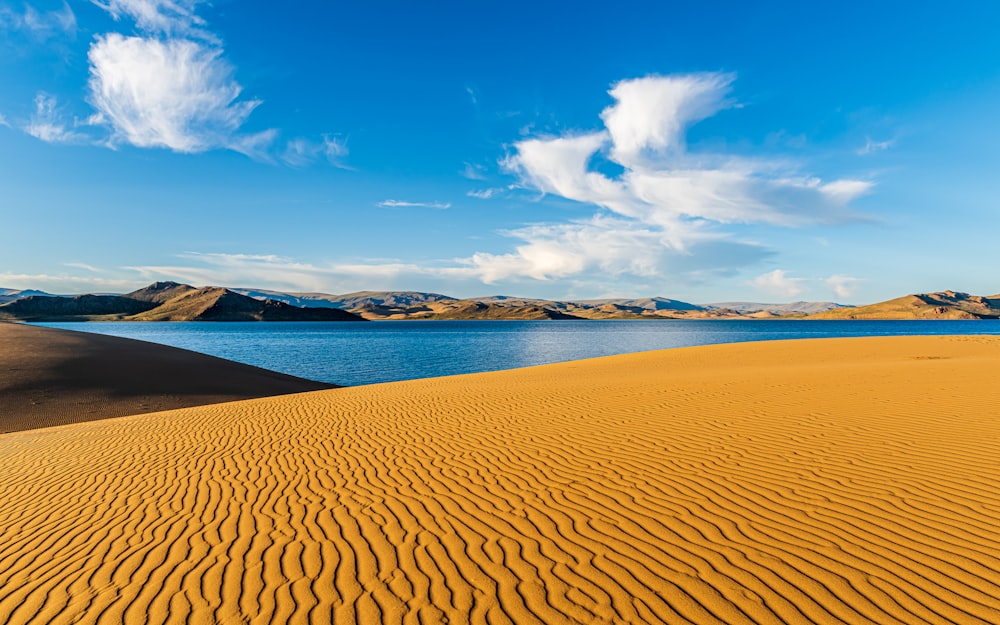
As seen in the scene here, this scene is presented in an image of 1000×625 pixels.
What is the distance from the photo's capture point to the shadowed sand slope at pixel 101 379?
18.5m

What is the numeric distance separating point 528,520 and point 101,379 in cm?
2446

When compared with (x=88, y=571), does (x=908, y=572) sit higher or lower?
higher

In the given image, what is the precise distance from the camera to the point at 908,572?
164 inches

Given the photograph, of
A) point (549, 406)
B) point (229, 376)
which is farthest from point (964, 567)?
point (229, 376)

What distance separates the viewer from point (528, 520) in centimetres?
555

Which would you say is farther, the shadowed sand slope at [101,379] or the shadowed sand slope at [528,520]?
the shadowed sand slope at [101,379]

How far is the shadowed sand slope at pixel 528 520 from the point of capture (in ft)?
12.9

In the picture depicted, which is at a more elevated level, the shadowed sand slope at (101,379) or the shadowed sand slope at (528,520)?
the shadowed sand slope at (528,520)

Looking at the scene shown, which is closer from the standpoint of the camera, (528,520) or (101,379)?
(528,520)

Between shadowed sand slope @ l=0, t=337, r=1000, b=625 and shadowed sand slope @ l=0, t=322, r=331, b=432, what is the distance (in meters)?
8.43

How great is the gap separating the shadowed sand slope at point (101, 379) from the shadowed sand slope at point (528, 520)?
27.7 feet

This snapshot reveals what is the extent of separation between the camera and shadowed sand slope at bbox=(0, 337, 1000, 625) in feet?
12.9

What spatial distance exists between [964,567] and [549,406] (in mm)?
9816

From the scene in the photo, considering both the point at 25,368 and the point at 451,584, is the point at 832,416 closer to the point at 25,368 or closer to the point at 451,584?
the point at 451,584
